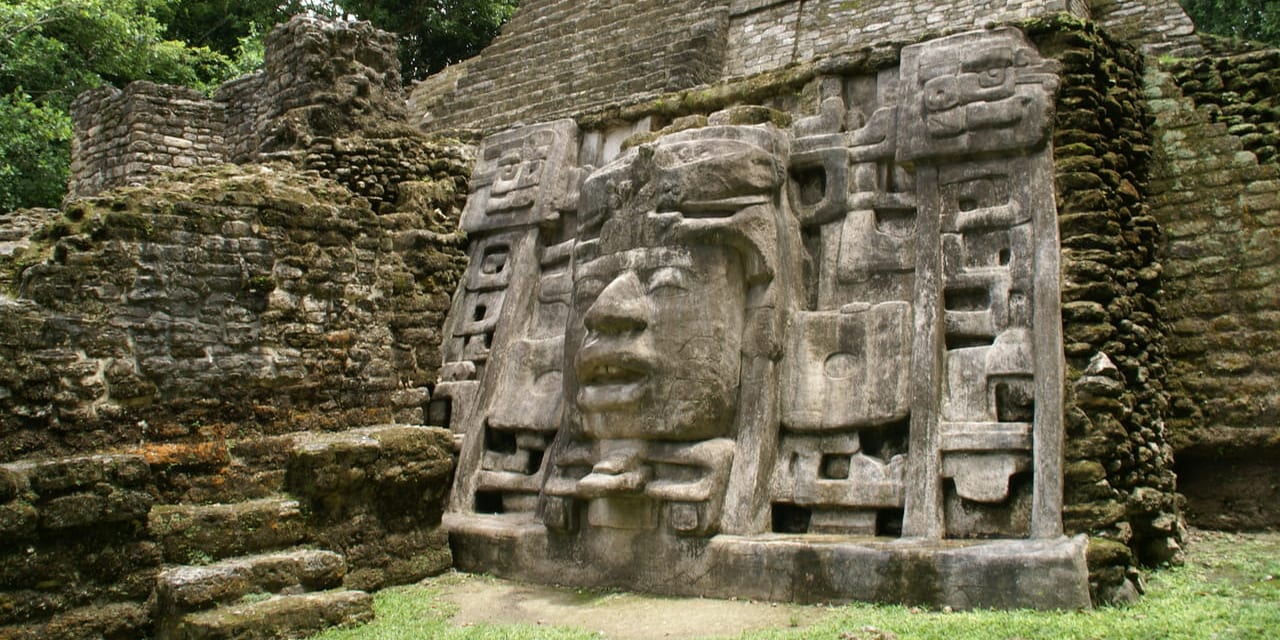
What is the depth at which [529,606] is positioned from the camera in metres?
5.86

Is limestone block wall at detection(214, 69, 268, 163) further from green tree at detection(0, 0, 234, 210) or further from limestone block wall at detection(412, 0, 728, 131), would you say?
green tree at detection(0, 0, 234, 210)

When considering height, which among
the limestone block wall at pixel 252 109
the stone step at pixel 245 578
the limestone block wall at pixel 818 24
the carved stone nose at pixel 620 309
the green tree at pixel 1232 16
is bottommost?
the stone step at pixel 245 578

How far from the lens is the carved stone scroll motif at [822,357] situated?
544 centimetres

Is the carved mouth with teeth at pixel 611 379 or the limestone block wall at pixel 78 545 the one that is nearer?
the limestone block wall at pixel 78 545

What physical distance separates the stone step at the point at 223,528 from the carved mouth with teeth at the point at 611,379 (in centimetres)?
169

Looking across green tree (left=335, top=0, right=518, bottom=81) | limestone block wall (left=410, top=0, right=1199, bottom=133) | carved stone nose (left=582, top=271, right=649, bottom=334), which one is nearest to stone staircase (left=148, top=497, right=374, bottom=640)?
carved stone nose (left=582, top=271, right=649, bottom=334)

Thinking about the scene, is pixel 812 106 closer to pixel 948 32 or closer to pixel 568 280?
pixel 948 32

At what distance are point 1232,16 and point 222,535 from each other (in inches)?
565

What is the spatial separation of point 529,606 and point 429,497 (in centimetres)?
115

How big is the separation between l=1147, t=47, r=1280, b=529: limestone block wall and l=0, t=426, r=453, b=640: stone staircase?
174 inches

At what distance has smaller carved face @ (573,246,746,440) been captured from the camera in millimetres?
6043

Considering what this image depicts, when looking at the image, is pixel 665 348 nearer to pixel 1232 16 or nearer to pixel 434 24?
pixel 1232 16

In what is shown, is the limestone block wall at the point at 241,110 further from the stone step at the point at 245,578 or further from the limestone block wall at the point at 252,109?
the stone step at the point at 245,578

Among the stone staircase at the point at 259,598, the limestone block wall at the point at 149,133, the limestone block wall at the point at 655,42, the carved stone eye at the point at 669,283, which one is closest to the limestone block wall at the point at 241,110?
the limestone block wall at the point at 149,133
